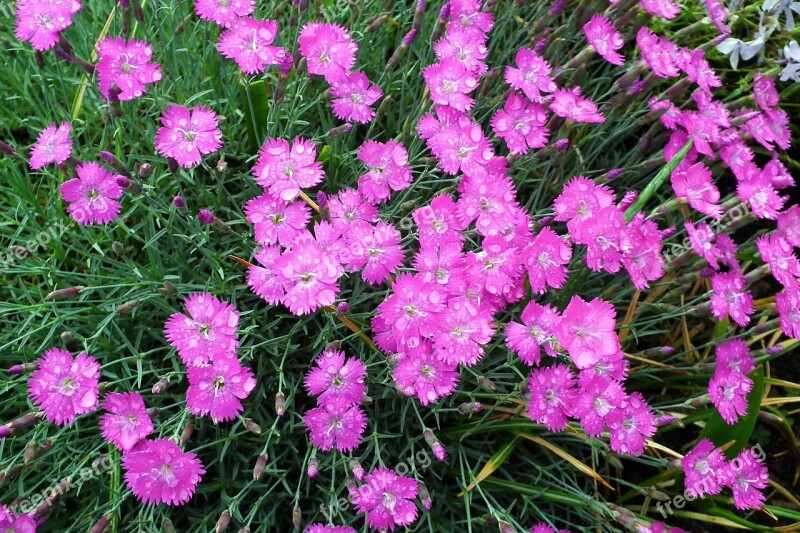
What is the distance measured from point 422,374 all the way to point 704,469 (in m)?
0.92

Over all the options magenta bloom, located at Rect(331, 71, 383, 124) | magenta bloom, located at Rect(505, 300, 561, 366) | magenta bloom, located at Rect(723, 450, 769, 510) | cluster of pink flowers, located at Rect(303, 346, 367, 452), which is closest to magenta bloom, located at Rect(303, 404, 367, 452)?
cluster of pink flowers, located at Rect(303, 346, 367, 452)

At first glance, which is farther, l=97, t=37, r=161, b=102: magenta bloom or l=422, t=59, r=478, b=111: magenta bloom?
l=422, t=59, r=478, b=111: magenta bloom

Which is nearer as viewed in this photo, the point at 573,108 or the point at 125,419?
the point at 125,419

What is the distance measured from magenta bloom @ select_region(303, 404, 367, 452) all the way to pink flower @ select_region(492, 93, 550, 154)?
3.29 ft

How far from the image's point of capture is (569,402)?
187cm

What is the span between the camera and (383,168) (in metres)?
2.11

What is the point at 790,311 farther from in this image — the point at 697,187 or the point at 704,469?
the point at 704,469

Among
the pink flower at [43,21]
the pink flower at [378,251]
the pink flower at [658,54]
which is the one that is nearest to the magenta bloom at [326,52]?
the pink flower at [378,251]

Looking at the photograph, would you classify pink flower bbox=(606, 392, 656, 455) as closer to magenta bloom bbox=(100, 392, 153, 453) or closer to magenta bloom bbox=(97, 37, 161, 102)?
magenta bloom bbox=(100, 392, 153, 453)

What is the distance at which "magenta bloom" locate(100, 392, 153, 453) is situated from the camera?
1.73 m

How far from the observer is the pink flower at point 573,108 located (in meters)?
2.20

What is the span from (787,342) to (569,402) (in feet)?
4.15

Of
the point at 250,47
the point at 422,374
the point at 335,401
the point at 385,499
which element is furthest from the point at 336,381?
the point at 250,47

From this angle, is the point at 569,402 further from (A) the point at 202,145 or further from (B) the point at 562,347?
(A) the point at 202,145
